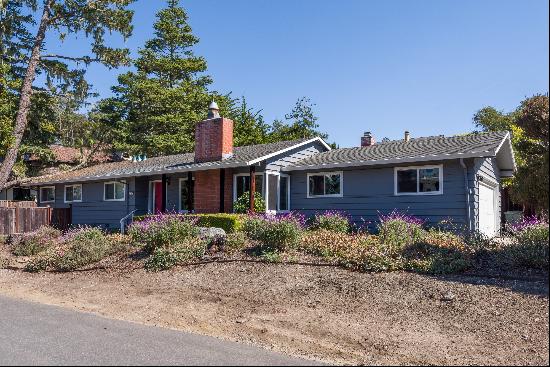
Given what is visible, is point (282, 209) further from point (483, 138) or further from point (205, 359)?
point (205, 359)

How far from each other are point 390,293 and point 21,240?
47.7ft

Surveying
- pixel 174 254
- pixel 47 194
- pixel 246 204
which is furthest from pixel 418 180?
pixel 47 194

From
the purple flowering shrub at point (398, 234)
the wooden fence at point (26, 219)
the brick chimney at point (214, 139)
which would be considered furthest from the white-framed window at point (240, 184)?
the wooden fence at point (26, 219)

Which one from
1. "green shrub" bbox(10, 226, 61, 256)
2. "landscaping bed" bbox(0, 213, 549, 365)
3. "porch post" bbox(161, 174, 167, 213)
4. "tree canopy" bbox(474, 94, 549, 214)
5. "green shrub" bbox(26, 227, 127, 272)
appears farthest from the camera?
"porch post" bbox(161, 174, 167, 213)

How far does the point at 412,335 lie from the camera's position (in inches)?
261

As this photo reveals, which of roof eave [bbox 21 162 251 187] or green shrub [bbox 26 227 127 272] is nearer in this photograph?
green shrub [bbox 26 227 127 272]

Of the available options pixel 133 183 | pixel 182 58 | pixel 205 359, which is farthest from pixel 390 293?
pixel 182 58

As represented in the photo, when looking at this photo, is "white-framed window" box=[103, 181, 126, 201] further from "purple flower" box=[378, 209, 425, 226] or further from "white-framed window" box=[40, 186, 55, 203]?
"purple flower" box=[378, 209, 425, 226]

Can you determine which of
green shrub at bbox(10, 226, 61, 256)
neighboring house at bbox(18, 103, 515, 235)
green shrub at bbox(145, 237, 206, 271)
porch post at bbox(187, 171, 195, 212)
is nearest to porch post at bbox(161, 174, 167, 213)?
neighboring house at bbox(18, 103, 515, 235)

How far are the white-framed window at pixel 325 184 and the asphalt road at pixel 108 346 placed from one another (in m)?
11.6

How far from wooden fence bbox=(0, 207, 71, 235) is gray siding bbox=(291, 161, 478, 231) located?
12409 mm

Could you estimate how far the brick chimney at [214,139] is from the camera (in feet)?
67.1

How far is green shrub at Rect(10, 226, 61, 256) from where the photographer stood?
16078 mm

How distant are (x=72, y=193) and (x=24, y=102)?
5564 millimetres
